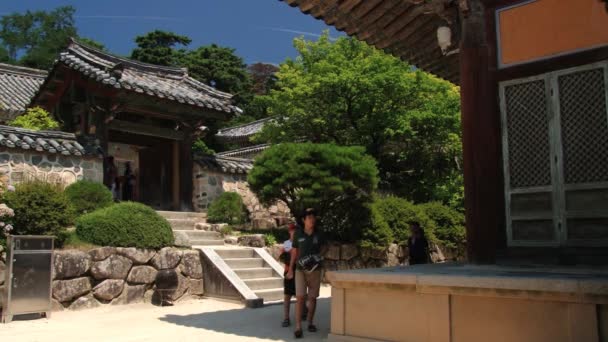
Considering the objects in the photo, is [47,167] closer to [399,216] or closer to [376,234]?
[376,234]

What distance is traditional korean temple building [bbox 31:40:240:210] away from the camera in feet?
49.6

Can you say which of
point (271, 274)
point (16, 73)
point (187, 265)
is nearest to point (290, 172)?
point (271, 274)

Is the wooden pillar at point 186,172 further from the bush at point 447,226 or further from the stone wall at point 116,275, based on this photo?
the bush at point 447,226

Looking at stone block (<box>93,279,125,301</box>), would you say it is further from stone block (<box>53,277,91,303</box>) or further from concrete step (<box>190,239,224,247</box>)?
concrete step (<box>190,239,224,247</box>)

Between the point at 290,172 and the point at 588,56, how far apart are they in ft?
25.8

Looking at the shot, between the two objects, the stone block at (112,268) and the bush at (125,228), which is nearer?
the stone block at (112,268)

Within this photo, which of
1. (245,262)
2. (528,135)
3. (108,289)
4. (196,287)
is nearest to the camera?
(528,135)

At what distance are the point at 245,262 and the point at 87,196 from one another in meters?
4.22

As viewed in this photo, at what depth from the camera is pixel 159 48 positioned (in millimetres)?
39219

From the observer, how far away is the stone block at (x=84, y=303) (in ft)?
31.2

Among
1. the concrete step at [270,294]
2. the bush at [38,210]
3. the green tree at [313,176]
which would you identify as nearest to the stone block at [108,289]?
the bush at [38,210]

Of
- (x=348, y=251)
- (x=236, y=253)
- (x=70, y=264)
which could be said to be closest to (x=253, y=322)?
(x=70, y=264)

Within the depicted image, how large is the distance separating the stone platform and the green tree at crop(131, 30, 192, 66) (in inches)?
1382

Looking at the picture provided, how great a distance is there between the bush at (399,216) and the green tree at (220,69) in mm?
24434
